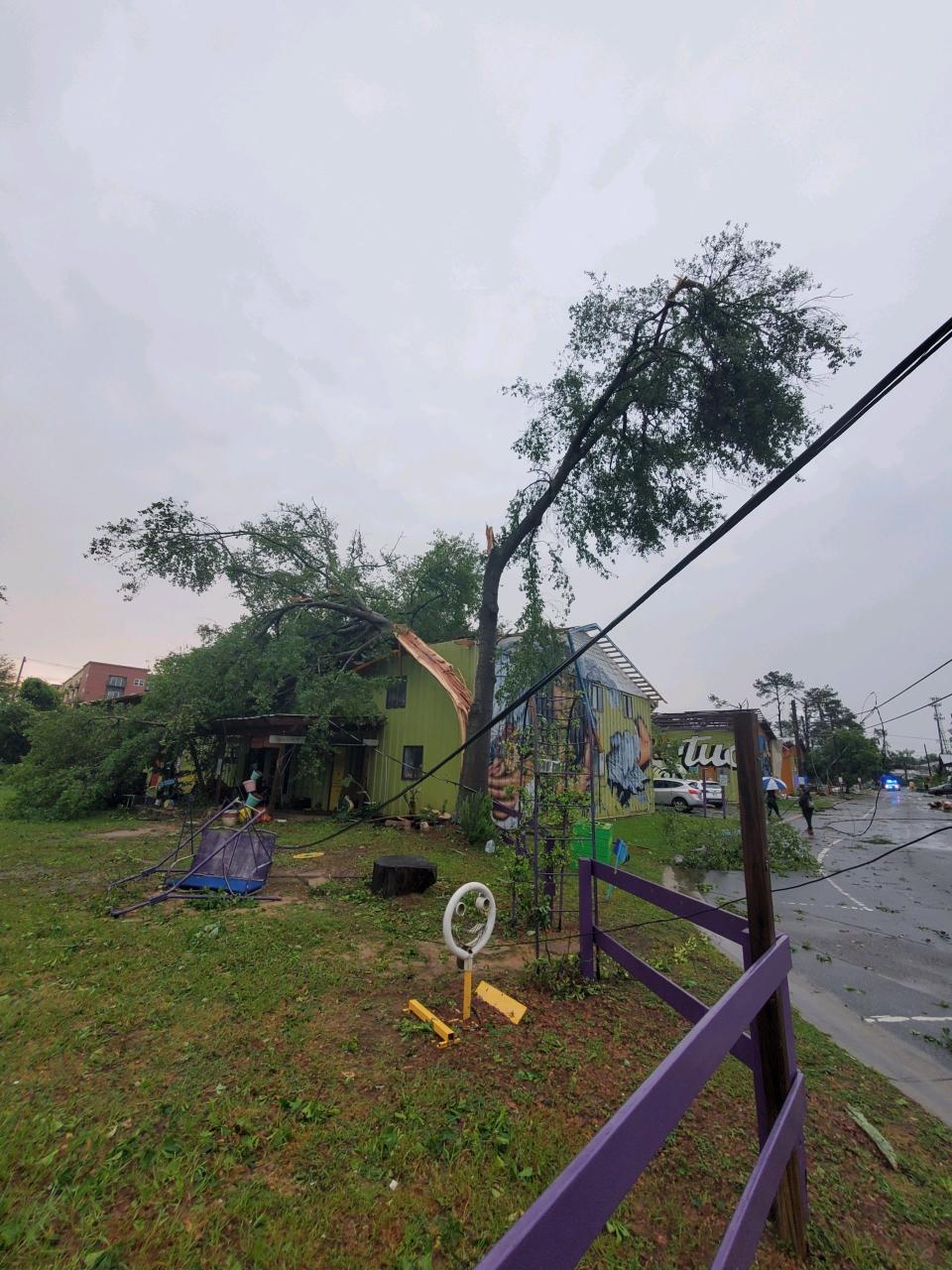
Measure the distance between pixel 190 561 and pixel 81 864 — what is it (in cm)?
1134

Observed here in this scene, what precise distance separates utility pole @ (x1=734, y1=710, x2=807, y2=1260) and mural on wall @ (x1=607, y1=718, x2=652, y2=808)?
17.4m

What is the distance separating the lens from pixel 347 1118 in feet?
10.5

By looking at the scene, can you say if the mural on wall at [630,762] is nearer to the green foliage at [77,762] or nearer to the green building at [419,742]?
the green building at [419,742]

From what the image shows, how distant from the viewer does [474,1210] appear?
2.62m

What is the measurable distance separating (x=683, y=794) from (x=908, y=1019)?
22368 millimetres

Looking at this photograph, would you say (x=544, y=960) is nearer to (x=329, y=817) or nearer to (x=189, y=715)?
(x=329, y=817)

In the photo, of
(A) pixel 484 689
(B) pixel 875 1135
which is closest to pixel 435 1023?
(B) pixel 875 1135

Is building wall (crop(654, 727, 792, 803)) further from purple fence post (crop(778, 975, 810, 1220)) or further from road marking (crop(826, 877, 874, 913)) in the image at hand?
purple fence post (crop(778, 975, 810, 1220))

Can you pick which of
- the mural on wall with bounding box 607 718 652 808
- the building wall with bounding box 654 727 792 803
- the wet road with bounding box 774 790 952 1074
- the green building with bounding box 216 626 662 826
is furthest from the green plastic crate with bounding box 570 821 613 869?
the building wall with bounding box 654 727 792 803

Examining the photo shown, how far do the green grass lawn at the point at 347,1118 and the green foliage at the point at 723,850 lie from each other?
674cm

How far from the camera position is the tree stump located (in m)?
8.09

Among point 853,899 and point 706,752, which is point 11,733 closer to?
point 853,899

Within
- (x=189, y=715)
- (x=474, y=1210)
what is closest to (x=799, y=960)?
(x=474, y=1210)

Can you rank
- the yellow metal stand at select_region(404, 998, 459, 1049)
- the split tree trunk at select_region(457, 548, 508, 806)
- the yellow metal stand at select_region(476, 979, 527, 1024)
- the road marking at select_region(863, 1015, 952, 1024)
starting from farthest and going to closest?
the split tree trunk at select_region(457, 548, 508, 806) → the road marking at select_region(863, 1015, 952, 1024) → the yellow metal stand at select_region(476, 979, 527, 1024) → the yellow metal stand at select_region(404, 998, 459, 1049)
